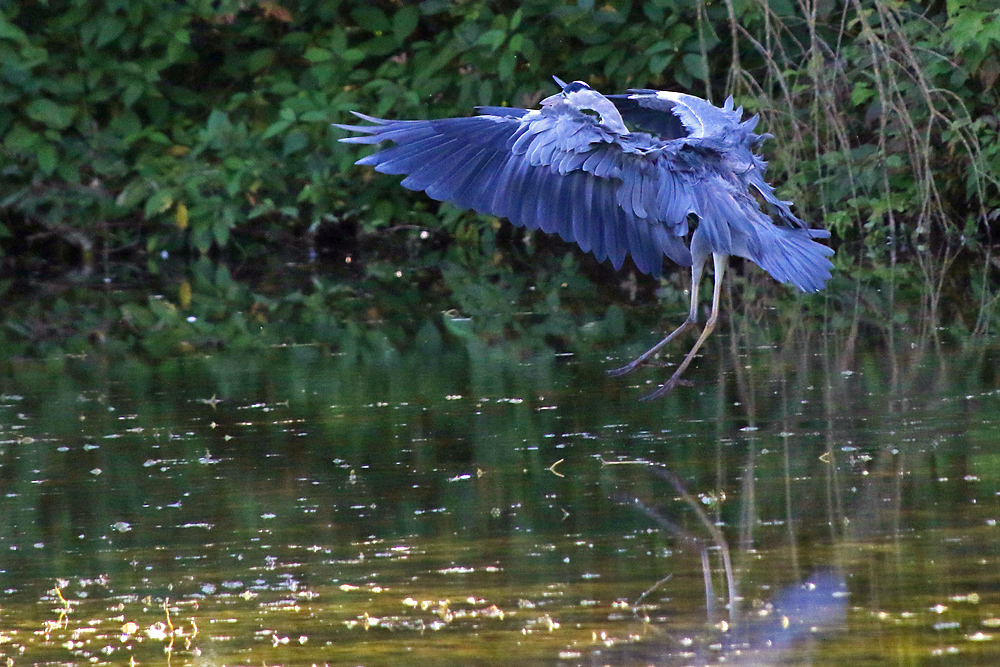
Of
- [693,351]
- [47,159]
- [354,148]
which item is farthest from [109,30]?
[693,351]

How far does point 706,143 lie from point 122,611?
273 cm

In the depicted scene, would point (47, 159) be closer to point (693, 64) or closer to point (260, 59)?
point (260, 59)

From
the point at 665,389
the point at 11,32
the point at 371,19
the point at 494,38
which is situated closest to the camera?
the point at 665,389

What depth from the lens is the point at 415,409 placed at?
549cm

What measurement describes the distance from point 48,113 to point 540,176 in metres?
7.28

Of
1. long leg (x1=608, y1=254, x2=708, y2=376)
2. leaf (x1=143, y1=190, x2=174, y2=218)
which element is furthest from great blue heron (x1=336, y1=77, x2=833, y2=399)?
leaf (x1=143, y1=190, x2=174, y2=218)

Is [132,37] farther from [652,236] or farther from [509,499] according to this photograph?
[509,499]

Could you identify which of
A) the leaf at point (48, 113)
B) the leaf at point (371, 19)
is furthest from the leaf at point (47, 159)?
the leaf at point (371, 19)

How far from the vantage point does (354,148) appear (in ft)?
38.0

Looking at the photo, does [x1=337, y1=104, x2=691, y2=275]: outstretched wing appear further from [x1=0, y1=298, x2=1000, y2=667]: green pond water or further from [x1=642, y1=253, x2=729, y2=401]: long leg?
[x1=0, y1=298, x2=1000, y2=667]: green pond water

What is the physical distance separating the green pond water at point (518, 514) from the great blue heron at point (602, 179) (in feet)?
1.74

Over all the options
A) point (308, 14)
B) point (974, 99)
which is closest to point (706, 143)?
point (974, 99)

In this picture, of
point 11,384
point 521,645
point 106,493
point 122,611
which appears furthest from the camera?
point 11,384

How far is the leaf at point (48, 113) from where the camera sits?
1156 cm
